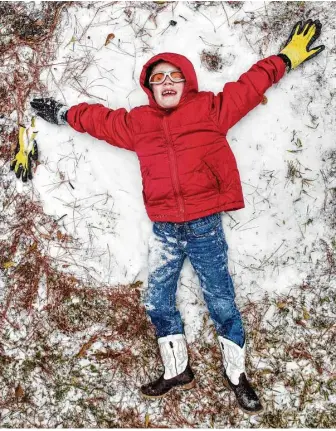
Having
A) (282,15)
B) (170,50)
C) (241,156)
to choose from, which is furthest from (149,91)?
(282,15)

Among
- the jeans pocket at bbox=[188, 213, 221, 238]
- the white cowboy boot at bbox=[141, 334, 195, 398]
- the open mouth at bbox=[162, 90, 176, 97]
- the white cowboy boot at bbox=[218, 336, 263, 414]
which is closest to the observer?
the open mouth at bbox=[162, 90, 176, 97]

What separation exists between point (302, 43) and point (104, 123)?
1888 millimetres

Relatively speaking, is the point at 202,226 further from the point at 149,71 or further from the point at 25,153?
the point at 25,153

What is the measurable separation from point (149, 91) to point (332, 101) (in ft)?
5.46

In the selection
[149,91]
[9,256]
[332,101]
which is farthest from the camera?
[9,256]

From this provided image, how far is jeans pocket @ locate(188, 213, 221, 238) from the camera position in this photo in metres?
3.88

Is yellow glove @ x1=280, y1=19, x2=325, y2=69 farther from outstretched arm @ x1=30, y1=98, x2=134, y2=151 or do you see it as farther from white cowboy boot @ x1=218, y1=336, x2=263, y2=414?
white cowboy boot @ x1=218, y1=336, x2=263, y2=414

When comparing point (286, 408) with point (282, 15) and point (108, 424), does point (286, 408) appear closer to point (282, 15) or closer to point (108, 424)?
point (108, 424)

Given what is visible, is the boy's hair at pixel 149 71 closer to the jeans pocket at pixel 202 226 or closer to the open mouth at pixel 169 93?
the open mouth at pixel 169 93

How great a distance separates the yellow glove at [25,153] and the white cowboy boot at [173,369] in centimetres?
204

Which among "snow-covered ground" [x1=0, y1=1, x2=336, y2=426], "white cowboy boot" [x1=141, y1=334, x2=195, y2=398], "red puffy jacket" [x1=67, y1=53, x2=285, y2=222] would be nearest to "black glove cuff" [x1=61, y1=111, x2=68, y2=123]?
"snow-covered ground" [x1=0, y1=1, x2=336, y2=426]

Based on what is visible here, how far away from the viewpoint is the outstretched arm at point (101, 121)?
13.0 ft

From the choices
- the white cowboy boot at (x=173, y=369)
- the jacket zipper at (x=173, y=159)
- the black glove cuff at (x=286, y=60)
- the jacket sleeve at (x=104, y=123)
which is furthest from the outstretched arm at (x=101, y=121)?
the white cowboy boot at (x=173, y=369)

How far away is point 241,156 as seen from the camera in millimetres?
4195
